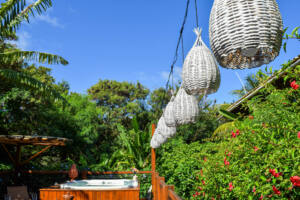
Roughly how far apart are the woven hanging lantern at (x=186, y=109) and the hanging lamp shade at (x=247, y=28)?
141 centimetres

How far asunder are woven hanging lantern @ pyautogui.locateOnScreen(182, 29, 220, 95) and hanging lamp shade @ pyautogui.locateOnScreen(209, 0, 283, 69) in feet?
2.02

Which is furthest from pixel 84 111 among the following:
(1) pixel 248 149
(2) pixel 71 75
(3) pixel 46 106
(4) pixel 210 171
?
(1) pixel 248 149

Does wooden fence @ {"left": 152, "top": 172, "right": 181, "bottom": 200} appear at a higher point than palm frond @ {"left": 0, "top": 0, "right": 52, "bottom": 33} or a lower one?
lower

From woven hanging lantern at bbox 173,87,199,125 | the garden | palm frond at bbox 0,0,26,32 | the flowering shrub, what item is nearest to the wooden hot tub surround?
the garden

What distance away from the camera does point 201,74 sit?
1876 millimetres

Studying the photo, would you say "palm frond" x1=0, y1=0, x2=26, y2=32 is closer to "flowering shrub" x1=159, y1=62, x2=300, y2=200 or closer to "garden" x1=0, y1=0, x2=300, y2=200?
"garden" x1=0, y1=0, x2=300, y2=200

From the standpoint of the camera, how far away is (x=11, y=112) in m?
8.27

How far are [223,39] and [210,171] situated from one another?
6.63 ft

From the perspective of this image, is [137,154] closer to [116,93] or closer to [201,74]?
[201,74]

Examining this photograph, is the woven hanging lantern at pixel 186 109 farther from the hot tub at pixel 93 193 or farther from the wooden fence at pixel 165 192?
the hot tub at pixel 93 193

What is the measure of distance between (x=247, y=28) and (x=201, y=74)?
2.51 ft

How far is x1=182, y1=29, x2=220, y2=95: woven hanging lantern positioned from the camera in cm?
188

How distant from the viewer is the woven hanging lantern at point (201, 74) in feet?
6.17

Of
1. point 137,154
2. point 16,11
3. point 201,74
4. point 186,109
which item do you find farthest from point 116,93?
point 201,74
